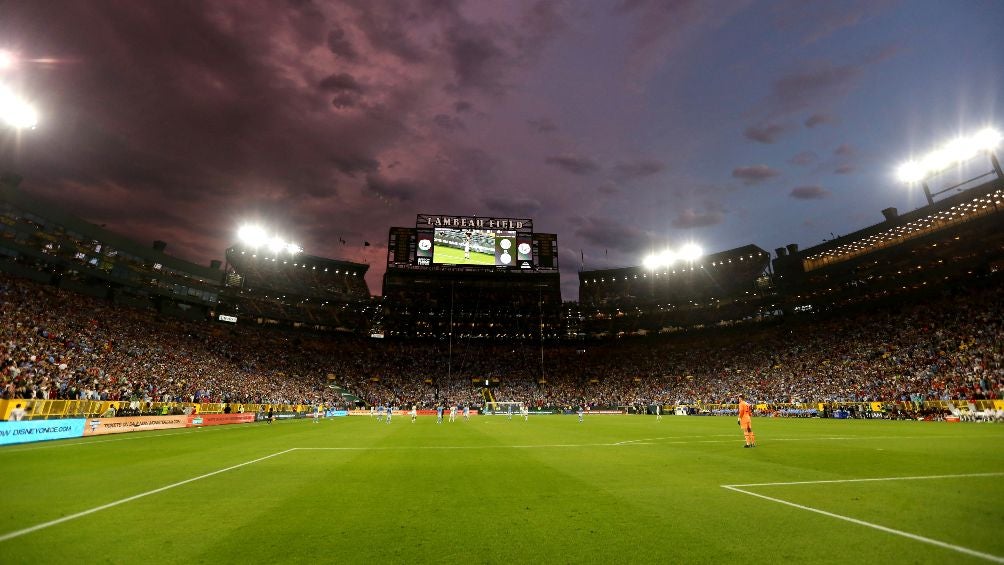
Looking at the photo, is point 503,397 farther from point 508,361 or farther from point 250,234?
point 250,234

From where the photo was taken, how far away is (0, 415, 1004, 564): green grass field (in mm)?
4965

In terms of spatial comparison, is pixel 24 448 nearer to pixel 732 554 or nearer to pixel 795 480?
pixel 732 554

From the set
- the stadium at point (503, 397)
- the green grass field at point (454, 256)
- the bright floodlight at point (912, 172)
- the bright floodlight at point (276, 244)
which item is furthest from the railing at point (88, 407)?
the bright floodlight at point (912, 172)

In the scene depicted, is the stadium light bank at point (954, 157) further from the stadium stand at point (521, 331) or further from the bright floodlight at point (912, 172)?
the stadium stand at point (521, 331)

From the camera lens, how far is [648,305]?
8394 cm

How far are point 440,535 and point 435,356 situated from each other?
75268mm

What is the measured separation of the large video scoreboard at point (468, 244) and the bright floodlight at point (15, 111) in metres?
34.7

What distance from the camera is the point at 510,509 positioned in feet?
23.1

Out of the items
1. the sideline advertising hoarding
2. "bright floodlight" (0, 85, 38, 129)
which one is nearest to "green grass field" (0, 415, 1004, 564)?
the sideline advertising hoarding

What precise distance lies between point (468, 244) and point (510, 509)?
164ft

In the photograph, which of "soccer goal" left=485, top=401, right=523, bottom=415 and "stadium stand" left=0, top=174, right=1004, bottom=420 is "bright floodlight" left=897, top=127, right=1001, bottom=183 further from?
"soccer goal" left=485, top=401, right=523, bottom=415

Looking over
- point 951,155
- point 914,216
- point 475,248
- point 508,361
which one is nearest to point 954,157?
point 951,155

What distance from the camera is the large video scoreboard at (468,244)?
55625 mm

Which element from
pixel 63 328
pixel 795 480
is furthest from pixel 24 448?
pixel 63 328
